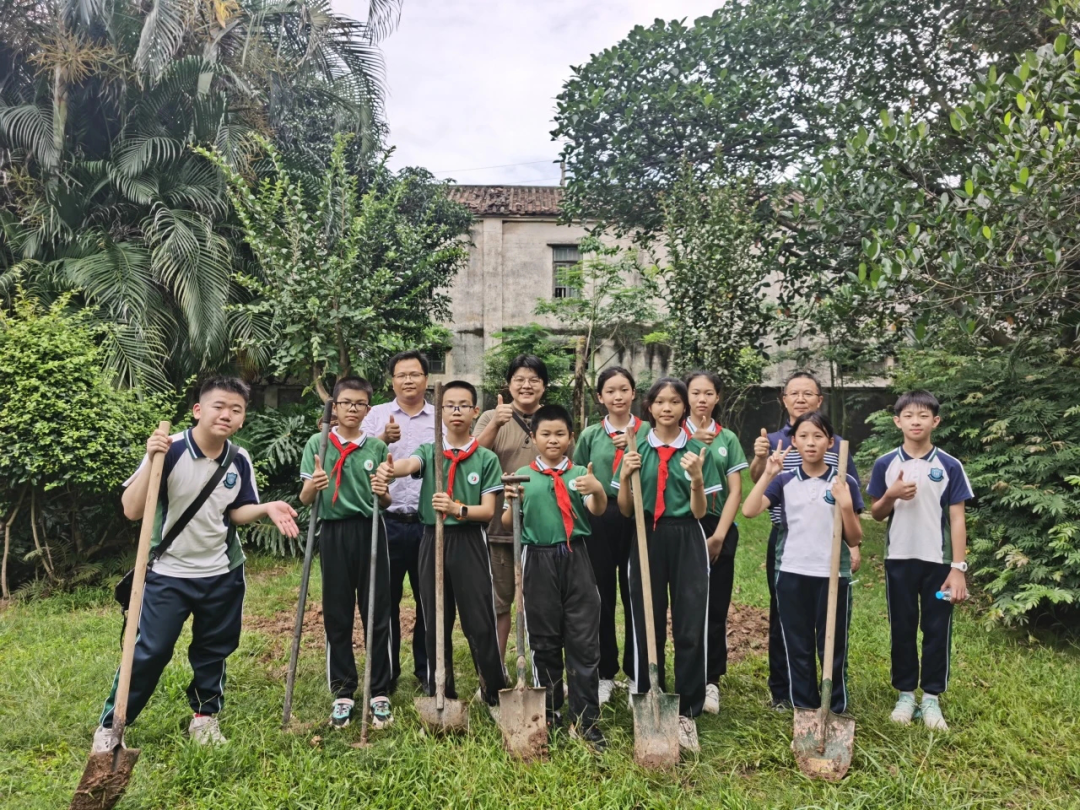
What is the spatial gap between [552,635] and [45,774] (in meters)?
2.34

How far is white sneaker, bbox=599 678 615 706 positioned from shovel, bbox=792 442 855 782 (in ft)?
3.19

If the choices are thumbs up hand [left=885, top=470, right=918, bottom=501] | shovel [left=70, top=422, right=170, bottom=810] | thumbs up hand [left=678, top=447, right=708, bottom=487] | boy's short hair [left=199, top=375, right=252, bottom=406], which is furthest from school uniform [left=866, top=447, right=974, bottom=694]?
shovel [left=70, top=422, right=170, bottom=810]

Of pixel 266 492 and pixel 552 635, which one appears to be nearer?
pixel 552 635

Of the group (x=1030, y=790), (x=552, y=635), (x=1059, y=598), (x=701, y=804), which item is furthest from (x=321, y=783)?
(x=1059, y=598)

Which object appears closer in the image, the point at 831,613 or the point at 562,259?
the point at 831,613

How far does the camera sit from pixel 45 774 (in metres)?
3.05

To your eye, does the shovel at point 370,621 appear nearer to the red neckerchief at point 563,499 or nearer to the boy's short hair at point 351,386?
the boy's short hair at point 351,386

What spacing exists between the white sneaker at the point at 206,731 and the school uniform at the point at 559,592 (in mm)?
1541

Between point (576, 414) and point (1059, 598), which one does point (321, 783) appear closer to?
point (1059, 598)

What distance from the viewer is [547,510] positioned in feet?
10.9

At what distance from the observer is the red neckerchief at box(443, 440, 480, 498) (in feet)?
11.2

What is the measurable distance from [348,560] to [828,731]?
2.43 metres

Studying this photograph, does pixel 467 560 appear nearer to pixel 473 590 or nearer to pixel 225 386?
pixel 473 590

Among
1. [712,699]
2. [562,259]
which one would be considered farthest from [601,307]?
[712,699]
